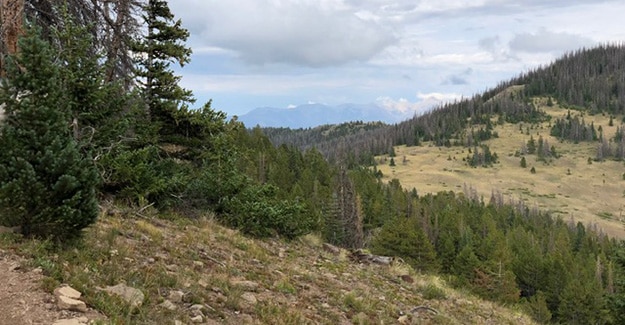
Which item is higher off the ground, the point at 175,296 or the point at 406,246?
the point at 175,296

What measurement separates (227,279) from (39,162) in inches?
157

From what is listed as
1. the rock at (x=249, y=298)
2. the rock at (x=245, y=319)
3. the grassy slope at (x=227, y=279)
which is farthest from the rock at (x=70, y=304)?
the rock at (x=249, y=298)

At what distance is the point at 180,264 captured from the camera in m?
9.02

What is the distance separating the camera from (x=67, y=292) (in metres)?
6.04

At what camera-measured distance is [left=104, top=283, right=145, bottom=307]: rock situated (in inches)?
254

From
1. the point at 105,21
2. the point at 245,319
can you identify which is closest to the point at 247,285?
the point at 245,319

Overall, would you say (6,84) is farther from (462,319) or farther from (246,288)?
(462,319)

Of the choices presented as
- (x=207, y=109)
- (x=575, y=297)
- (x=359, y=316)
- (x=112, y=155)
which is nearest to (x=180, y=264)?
(x=359, y=316)

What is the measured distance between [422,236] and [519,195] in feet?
454

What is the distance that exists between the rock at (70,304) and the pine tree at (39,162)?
1584 millimetres

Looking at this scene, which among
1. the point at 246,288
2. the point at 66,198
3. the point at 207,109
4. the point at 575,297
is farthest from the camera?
the point at 575,297

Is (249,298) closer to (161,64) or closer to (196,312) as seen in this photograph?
(196,312)

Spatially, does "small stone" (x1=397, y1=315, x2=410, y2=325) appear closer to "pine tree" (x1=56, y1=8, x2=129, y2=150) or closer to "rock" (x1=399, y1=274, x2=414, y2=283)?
"rock" (x1=399, y1=274, x2=414, y2=283)

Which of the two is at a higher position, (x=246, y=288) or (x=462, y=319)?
(x=246, y=288)
